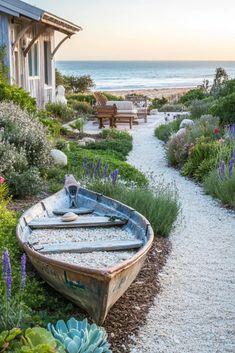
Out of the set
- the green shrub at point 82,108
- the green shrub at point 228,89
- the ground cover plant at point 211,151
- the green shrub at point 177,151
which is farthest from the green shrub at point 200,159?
the green shrub at point 82,108

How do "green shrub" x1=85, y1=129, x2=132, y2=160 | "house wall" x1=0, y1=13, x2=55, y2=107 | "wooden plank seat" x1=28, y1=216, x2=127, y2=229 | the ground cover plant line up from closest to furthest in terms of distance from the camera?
"wooden plank seat" x1=28, y1=216, x2=127, y2=229, the ground cover plant, "green shrub" x1=85, y1=129, x2=132, y2=160, "house wall" x1=0, y1=13, x2=55, y2=107

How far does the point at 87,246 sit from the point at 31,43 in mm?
11469

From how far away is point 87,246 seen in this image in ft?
17.0

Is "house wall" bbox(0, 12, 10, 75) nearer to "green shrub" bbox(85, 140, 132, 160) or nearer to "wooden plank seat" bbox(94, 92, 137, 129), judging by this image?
"green shrub" bbox(85, 140, 132, 160)

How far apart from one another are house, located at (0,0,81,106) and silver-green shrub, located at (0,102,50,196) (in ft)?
12.4

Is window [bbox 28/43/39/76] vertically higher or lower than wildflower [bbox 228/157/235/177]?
higher

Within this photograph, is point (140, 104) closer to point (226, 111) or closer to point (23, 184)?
point (226, 111)

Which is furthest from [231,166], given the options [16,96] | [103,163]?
[16,96]

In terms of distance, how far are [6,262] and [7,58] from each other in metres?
10.8

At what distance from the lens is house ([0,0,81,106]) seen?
13125mm

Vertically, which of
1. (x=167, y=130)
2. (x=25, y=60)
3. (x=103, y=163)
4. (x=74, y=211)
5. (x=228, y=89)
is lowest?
(x=167, y=130)

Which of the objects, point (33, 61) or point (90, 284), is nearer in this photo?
point (90, 284)

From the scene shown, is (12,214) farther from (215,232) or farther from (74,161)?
(74,161)

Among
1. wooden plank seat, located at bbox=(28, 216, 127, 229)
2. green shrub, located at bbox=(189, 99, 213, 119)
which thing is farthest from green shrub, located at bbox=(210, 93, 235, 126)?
wooden plank seat, located at bbox=(28, 216, 127, 229)
